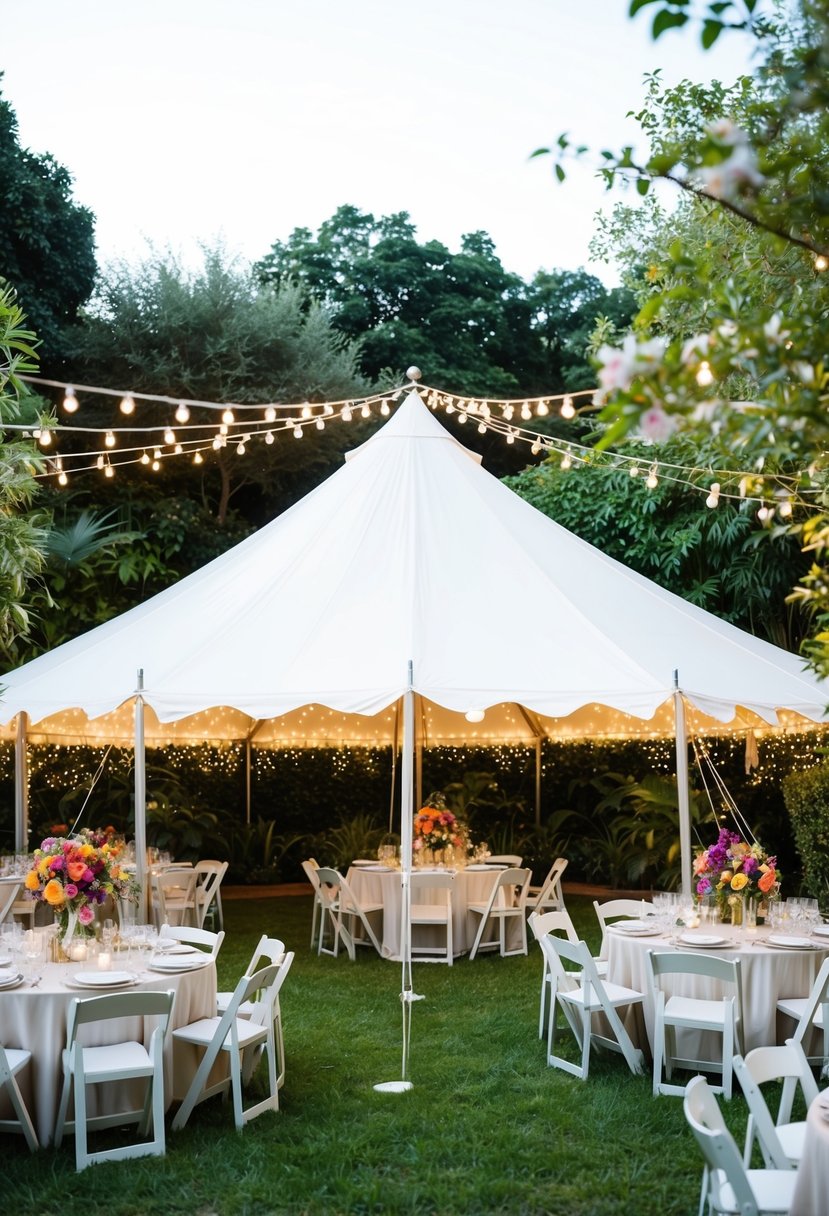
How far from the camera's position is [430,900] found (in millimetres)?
9391

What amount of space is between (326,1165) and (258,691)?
3.11 meters

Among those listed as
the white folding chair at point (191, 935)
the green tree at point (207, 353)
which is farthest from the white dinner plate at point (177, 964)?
the green tree at point (207, 353)

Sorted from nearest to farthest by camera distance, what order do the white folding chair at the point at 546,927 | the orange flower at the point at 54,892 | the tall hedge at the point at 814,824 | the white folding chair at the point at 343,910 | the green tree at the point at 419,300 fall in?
1. the orange flower at the point at 54,892
2. the white folding chair at the point at 546,927
3. the tall hedge at the point at 814,824
4. the white folding chair at the point at 343,910
5. the green tree at the point at 419,300

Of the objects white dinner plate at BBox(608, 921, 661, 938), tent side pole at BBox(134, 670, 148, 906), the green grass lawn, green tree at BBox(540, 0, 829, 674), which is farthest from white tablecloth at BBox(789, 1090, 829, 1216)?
tent side pole at BBox(134, 670, 148, 906)

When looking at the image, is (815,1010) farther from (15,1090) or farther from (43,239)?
(43,239)

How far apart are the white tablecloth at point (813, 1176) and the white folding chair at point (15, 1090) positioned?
3133 millimetres

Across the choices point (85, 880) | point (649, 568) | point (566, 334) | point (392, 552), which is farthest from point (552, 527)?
point (566, 334)

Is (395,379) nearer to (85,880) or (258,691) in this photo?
(258,691)

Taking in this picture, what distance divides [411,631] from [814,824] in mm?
3181

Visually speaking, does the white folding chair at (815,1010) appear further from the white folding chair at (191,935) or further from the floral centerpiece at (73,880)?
the floral centerpiece at (73,880)

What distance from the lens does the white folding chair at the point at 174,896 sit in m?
9.16

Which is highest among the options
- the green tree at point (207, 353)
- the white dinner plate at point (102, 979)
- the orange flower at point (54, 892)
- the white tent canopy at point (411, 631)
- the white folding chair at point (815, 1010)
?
the green tree at point (207, 353)

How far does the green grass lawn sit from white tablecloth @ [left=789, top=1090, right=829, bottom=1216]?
1.22 meters

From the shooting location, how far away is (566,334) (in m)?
19.7
